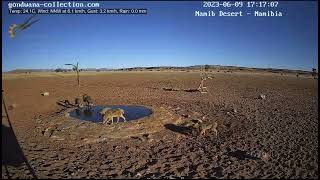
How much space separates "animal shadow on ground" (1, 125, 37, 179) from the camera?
1006 cm

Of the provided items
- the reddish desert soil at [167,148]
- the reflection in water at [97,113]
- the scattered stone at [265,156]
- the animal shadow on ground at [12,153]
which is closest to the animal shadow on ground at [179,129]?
the reddish desert soil at [167,148]

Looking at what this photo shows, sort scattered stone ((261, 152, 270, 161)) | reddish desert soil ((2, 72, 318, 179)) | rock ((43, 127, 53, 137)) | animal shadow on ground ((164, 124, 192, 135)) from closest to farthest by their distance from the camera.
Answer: reddish desert soil ((2, 72, 318, 179)) < scattered stone ((261, 152, 270, 161)) < rock ((43, 127, 53, 137)) < animal shadow on ground ((164, 124, 192, 135))

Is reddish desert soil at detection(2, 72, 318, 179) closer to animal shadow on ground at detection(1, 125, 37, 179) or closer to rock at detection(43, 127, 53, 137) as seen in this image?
animal shadow on ground at detection(1, 125, 37, 179)

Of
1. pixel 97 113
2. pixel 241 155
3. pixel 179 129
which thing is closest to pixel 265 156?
pixel 241 155

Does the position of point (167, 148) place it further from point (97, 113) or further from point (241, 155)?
point (97, 113)

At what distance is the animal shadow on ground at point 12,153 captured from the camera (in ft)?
33.0

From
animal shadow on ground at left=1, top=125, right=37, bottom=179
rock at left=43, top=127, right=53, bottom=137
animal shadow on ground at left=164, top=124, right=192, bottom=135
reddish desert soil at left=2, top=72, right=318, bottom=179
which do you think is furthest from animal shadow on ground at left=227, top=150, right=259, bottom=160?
rock at left=43, top=127, right=53, bottom=137

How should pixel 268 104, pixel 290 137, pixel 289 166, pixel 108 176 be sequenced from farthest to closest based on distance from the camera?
pixel 268 104, pixel 290 137, pixel 289 166, pixel 108 176

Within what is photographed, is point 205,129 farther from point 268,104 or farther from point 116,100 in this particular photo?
point 116,100

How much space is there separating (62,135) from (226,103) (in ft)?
42.9

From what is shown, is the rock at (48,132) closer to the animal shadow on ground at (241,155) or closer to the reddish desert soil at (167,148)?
the reddish desert soil at (167,148)

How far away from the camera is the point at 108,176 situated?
30.0ft

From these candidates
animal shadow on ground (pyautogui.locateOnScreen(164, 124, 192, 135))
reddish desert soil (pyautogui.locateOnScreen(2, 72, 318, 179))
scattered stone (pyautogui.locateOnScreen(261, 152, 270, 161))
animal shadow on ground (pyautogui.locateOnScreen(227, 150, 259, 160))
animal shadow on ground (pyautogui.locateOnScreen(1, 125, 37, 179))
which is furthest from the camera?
animal shadow on ground (pyautogui.locateOnScreen(164, 124, 192, 135))

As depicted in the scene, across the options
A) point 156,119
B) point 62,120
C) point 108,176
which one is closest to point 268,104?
point 156,119
